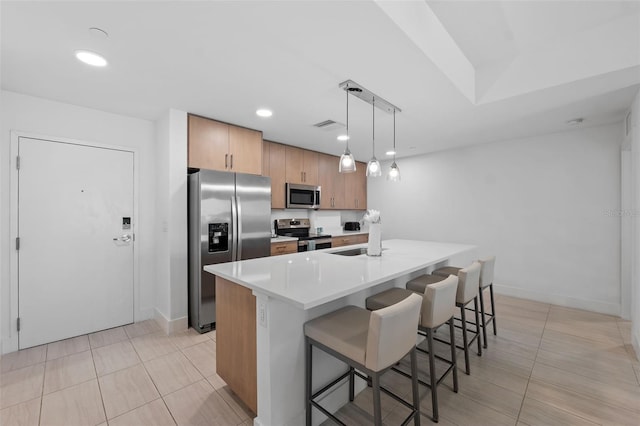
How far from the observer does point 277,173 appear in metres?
4.41

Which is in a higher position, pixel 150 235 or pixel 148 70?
pixel 148 70

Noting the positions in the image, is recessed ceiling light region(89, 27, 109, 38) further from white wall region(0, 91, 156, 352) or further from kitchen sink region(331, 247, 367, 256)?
kitchen sink region(331, 247, 367, 256)

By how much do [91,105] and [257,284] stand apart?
9.43ft

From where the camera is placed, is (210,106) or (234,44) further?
(210,106)

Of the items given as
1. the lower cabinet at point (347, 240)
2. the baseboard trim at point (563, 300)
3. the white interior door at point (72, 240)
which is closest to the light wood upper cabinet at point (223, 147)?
the white interior door at point (72, 240)

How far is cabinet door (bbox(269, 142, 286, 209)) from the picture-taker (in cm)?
432

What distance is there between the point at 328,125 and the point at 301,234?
2.02 m

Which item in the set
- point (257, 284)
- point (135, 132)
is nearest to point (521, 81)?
point (257, 284)

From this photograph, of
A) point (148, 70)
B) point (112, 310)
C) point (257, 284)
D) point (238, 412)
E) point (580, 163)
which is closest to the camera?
point (257, 284)

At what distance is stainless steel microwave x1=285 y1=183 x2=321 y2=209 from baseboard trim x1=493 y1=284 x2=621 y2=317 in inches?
126

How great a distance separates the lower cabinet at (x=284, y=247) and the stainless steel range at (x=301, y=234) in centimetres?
18

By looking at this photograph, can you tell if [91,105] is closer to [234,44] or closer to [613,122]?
[234,44]

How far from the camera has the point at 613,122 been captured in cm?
338

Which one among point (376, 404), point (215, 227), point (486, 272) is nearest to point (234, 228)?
point (215, 227)
